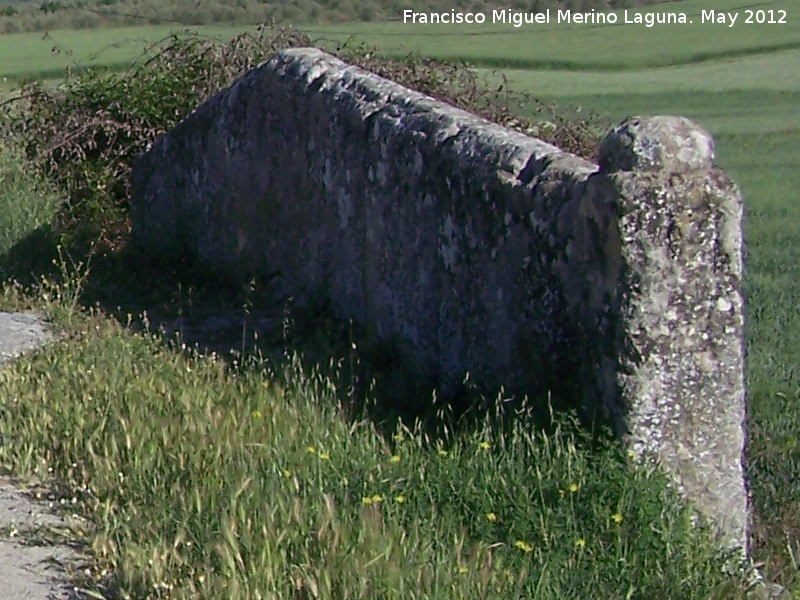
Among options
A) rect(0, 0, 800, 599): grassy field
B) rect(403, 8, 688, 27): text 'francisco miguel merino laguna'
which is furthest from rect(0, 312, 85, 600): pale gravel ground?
rect(403, 8, 688, 27): text 'francisco miguel merino laguna'

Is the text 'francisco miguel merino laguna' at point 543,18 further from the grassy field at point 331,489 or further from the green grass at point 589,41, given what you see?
the grassy field at point 331,489

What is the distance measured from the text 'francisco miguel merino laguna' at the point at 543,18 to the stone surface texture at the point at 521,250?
32068 millimetres

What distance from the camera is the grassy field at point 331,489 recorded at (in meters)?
4.04

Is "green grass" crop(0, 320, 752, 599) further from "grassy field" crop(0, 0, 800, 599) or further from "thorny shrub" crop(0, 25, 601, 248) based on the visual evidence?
"thorny shrub" crop(0, 25, 601, 248)

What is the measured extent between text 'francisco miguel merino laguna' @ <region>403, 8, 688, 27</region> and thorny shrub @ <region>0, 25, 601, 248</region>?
93.8 feet

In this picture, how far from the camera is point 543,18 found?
41.0 metres

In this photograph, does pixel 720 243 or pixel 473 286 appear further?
pixel 473 286

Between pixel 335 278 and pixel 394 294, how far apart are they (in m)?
0.89

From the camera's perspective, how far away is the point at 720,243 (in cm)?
475

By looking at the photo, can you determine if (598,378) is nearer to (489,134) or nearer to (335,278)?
(489,134)

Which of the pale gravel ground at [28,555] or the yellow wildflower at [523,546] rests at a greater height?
the yellow wildflower at [523,546]

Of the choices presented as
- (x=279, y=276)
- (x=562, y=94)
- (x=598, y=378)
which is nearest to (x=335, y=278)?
(x=279, y=276)

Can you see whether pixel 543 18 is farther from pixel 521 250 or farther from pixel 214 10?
pixel 521 250

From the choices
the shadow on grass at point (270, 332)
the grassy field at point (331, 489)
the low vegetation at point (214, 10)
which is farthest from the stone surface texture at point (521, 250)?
the low vegetation at point (214, 10)
